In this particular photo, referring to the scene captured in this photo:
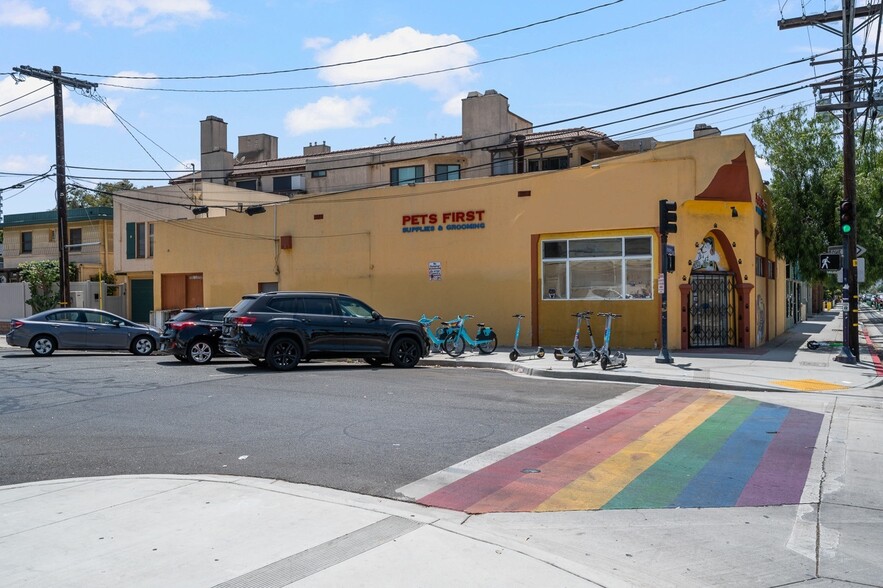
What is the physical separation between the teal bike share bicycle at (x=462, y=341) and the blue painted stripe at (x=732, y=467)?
9.80m

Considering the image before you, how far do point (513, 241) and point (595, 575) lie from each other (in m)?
18.8

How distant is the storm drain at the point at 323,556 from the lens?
15.7 ft

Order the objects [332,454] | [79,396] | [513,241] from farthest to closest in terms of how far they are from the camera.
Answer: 1. [513,241]
2. [79,396]
3. [332,454]

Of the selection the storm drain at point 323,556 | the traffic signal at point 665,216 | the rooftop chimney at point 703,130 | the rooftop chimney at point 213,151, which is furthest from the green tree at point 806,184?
the rooftop chimney at point 213,151

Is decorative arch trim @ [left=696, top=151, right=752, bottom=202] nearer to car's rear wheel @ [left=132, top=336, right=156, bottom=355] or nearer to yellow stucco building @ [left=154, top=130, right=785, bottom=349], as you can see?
yellow stucco building @ [left=154, top=130, right=785, bottom=349]

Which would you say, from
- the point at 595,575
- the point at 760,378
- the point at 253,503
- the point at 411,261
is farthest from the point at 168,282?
the point at 595,575

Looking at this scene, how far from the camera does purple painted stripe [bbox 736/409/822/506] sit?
7.01 meters

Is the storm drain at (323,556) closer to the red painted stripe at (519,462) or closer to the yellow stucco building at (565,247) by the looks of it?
the red painted stripe at (519,462)

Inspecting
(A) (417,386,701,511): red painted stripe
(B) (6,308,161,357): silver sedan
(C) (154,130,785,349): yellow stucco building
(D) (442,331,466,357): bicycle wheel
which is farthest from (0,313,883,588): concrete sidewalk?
(B) (6,308,161,357): silver sedan

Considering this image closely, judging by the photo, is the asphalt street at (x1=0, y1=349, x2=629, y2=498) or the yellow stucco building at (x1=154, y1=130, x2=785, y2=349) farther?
the yellow stucco building at (x1=154, y1=130, x2=785, y2=349)

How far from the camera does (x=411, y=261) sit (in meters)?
25.5

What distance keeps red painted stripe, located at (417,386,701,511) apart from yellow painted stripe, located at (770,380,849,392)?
157 inches

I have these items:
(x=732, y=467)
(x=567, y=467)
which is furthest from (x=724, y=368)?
(x=567, y=467)

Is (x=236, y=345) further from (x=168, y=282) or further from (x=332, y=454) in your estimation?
(x=168, y=282)
